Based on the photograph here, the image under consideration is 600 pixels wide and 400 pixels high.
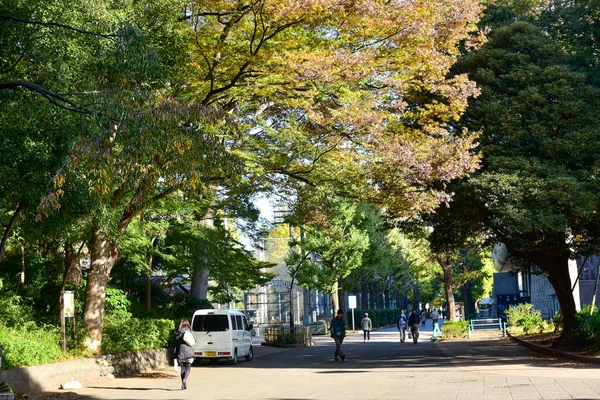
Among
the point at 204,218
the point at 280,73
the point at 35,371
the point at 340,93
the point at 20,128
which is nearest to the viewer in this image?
the point at 20,128

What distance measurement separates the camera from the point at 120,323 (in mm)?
25781

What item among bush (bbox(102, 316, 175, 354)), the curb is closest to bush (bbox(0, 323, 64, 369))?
bush (bbox(102, 316, 175, 354))

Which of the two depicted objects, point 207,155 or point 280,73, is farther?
point 280,73

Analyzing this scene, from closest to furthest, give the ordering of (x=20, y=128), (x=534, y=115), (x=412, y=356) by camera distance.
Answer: (x=20, y=128)
(x=534, y=115)
(x=412, y=356)

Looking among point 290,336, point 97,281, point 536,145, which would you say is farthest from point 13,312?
point 290,336

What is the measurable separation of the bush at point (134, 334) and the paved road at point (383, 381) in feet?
4.62

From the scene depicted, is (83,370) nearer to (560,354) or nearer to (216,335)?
(216,335)

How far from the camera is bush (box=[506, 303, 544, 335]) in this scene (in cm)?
3994

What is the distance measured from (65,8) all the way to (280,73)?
6768 mm

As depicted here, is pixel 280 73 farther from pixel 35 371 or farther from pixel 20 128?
pixel 35 371

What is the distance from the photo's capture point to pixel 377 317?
7181 cm

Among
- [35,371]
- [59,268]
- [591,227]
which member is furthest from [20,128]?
[591,227]

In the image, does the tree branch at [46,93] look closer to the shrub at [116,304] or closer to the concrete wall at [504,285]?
the shrub at [116,304]

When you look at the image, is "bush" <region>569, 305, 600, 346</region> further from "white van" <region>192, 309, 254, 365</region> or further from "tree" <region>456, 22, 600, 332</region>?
"white van" <region>192, 309, 254, 365</region>
